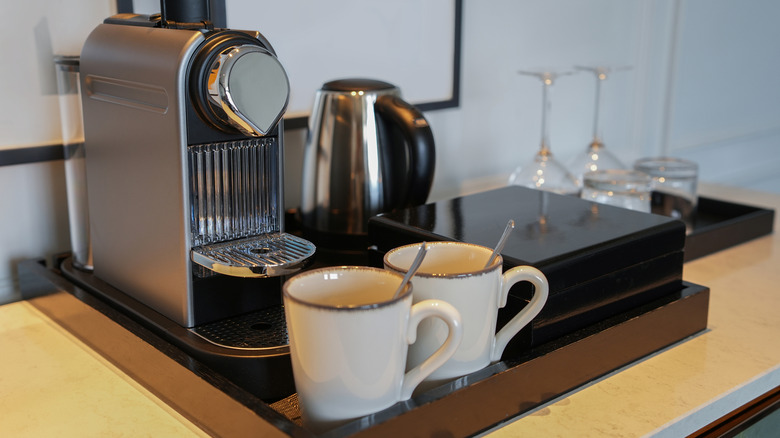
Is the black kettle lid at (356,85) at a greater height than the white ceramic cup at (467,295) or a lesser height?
greater

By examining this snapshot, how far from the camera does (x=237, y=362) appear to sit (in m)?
0.53

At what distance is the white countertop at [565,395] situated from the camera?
52 centimetres

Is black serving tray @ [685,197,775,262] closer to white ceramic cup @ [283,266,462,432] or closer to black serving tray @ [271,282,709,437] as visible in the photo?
black serving tray @ [271,282,709,437]

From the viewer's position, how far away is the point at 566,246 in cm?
58

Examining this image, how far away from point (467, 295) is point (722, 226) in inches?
20.8

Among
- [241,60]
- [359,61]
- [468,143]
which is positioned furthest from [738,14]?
[241,60]

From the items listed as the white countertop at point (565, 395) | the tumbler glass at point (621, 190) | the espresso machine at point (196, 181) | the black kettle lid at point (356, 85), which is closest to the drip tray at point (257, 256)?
the espresso machine at point (196, 181)

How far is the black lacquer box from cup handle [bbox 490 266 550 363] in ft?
0.05

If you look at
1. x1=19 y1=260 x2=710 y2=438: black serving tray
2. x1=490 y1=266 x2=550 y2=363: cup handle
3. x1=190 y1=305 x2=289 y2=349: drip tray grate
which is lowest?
x1=19 y1=260 x2=710 y2=438: black serving tray

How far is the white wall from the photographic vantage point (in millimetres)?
706

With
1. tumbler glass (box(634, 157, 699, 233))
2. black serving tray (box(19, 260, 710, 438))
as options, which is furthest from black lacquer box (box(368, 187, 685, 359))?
tumbler glass (box(634, 157, 699, 233))

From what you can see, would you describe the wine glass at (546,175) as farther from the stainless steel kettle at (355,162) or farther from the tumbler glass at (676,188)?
the stainless steel kettle at (355,162)

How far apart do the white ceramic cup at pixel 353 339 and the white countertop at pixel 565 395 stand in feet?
0.30

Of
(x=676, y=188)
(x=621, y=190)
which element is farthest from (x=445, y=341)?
(x=676, y=188)
